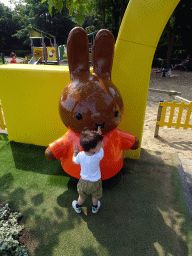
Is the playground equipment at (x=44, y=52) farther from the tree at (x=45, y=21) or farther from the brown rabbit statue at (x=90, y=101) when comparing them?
the brown rabbit statue at (x=90, y=101)

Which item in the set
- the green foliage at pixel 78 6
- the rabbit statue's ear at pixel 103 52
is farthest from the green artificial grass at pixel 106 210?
the green foliage at pixel 78 6

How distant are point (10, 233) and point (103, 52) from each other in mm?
2818

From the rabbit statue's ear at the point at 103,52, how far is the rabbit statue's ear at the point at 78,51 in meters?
0.15

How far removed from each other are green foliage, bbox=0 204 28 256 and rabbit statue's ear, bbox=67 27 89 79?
223 cm

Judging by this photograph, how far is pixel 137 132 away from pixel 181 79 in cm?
1211

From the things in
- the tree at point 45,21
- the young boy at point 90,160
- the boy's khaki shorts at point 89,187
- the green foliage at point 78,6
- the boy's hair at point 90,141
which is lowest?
the boy's khaki shorts at point 89,187

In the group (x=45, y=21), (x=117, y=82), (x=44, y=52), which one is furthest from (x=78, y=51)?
(x=45, y=21)

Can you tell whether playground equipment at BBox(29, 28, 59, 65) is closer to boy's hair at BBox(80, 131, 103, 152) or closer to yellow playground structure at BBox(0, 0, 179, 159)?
yellow playground structure at BBox(0, 0, 179, 159)

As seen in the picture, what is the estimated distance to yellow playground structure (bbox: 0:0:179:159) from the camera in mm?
3232

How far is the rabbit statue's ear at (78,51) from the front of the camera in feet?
9.41

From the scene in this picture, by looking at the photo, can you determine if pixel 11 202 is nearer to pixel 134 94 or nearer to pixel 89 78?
pixel 89 78

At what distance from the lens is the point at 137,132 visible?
4.05 m

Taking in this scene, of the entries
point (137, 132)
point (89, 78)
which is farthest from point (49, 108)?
point (137, 132)

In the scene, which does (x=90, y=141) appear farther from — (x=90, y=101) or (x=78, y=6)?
(x=78, y=6)
